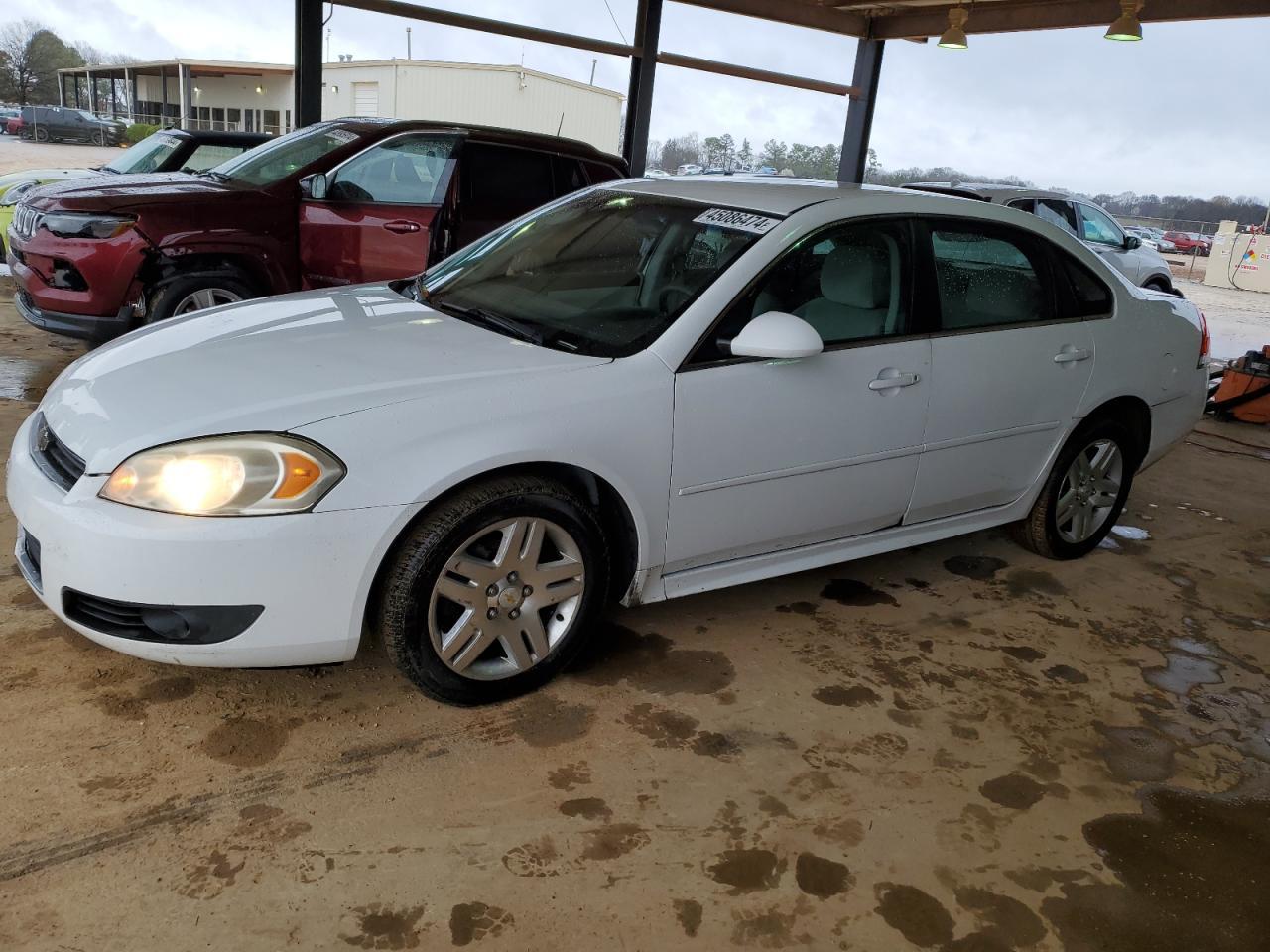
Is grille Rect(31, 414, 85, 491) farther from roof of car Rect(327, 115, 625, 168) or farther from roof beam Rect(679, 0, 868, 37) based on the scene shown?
roof beam Rect(679, 0, 868, 37)

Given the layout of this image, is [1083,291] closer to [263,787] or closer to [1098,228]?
[263,787]

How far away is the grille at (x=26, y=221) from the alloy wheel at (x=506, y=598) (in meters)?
4.43

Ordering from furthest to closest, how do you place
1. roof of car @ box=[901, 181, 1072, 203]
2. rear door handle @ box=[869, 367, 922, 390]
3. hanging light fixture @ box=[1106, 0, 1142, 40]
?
roof of car @ box=[901, 181, 1072, 203] < hanging light fixture @ box=[1106, 0, 1142, 40] < rear door handle @ box=[869, 367, 922, 390]

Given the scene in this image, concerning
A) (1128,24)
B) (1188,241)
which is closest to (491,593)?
(1128,24)

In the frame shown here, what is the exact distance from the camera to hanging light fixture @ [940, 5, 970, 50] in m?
10.1

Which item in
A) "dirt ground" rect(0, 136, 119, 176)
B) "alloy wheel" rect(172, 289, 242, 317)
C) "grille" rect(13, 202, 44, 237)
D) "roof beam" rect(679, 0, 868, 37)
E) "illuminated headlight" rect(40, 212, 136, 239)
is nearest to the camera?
"illuminated headlight" rect(40, 212, 136, 239)

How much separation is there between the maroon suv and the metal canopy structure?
1682 mm

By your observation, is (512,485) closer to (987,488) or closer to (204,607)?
(204,607)

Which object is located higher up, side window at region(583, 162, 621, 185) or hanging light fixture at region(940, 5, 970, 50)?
hanging light fixture at region(940, 5, 970, 50)

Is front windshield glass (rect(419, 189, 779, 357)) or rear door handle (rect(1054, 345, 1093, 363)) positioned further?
rear door handle (rect(1054, 345, 1093, 363))

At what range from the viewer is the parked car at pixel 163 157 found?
8.00 metres

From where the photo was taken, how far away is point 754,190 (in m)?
3.49

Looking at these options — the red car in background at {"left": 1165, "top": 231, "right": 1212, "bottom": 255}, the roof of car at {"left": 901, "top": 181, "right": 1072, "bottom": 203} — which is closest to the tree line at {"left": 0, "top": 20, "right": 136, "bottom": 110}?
the roof of car at {"left": 901, "top": 181, "right": 1072, "bottom": 203}

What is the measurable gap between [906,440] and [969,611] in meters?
0.82
